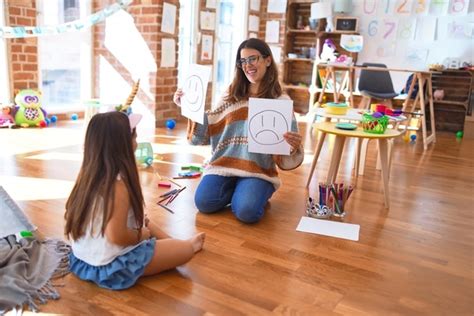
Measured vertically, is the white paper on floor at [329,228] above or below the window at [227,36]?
below

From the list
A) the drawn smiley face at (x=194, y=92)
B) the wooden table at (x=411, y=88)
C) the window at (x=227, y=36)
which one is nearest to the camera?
the drawn smiley face at (x=194, y=92)

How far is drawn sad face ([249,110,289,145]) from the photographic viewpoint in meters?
2.22

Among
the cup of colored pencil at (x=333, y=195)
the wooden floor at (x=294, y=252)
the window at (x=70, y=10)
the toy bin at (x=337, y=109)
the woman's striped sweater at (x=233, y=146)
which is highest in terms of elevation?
the window at (x=70, y=10)

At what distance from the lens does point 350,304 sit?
5.21 ft

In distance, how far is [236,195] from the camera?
7.54 ft

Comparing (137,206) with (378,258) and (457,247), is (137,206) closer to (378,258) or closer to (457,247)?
(378,258)

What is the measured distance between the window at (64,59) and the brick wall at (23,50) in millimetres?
78

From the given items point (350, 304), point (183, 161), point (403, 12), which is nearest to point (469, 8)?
point (403, 12)

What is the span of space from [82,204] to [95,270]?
0.24m

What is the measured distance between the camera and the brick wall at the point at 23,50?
4.12m

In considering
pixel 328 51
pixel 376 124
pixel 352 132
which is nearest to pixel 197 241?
pixel 352 132

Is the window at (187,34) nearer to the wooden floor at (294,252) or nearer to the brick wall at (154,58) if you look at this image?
the brick wall at (154,58)

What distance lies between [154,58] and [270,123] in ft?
8.75

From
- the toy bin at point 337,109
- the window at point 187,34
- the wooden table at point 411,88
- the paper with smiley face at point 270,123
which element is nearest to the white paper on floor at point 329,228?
the paper with smiley face at point 270,123
